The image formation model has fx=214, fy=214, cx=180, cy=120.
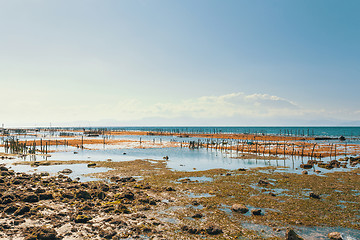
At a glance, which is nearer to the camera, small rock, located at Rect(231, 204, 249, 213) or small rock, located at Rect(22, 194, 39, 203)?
small rock, located at Rect(231, 204, 249, 213)

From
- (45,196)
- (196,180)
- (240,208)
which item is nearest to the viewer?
(240,208)

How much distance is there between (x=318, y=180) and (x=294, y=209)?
12733mm

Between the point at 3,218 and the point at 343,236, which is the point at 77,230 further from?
the point at 343,236

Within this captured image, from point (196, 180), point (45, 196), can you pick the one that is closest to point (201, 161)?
point (196, 180)

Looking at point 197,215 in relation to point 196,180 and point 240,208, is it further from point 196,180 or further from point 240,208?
point 196,180

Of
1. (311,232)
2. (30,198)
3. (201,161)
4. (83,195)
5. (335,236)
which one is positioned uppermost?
(30,198)

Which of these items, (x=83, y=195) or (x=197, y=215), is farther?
(x=83, y=195)

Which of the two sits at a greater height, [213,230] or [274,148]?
[213,230]

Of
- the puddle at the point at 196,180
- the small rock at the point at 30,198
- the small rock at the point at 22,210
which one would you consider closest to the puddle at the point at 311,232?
the puddle at the point at 196,180

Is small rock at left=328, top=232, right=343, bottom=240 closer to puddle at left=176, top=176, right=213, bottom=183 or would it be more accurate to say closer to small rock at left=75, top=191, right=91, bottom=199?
puddle at left=176, top=176, right=213, bottom=183

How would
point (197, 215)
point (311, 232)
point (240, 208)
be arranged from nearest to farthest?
point (311, 232) → point (197, 215) → point (240, 208)

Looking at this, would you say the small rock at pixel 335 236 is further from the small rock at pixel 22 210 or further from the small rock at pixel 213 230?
the small rock at pixel 22 210

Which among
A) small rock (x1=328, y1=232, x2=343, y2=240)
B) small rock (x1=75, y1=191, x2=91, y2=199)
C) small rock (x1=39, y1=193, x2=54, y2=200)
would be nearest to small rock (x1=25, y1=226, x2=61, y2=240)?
small rock (x1=75, y1=191, x2=91, y2=199)

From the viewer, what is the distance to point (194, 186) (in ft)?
77.5
